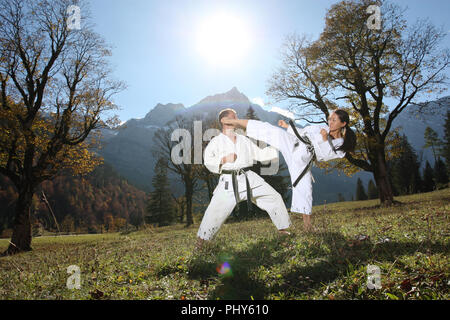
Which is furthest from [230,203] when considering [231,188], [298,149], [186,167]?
[186,167]

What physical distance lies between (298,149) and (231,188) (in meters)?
1.52

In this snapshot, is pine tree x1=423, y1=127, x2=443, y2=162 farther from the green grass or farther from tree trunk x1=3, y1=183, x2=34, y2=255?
tree trunk x1=3, y1=183, x2=34, y2=255

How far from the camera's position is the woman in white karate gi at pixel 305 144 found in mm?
4355

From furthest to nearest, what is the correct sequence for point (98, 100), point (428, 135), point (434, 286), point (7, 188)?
point (7, 188)
point (428, 135)
point (98, 100)
point (434, 286)

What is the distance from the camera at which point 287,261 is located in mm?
3664

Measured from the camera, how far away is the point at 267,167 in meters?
5.04

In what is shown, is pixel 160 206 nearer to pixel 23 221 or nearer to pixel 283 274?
pixel 23 221

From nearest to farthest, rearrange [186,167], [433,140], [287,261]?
[287,261]
[186,167]
[433,140]

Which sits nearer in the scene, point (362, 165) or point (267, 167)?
point (267, 167)

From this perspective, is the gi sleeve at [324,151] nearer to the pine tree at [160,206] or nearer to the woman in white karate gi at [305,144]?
the woman in white karate gi at [305,144]

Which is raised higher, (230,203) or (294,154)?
(294,154)
